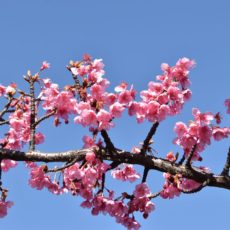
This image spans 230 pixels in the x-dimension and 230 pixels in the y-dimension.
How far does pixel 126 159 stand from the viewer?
23.0 feet

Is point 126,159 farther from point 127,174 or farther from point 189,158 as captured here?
point 127,174

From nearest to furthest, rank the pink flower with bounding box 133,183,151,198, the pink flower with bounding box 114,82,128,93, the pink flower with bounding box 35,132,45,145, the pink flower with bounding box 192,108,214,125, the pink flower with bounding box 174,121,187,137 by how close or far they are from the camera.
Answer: the pink flower with bounding box 192,108,214,125 < the pink flower with bounding box 174,121,187,137 < the pink flower with bounding box 114,82,128,93 < the pink flower with bounding box 133,183,151,198 < the pink flower with bounding box 35,132,45,145

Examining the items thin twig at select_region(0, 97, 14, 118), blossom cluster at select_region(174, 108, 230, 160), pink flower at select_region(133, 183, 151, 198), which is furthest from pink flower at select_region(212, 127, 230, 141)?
thin twig at select_region(0, 97, 14, 118)

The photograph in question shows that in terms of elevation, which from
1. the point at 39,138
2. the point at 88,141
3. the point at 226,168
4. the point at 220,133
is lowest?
the point at 226,168

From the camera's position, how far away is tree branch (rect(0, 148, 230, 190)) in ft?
22.3

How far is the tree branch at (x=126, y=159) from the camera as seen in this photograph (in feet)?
22.3

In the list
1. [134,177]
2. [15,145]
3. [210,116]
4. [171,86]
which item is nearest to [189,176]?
[210,116]

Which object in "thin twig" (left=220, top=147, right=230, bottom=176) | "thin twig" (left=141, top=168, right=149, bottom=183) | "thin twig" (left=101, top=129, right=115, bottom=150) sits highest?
"thin twig" (left=101, top=129, right=115, bottom=150)

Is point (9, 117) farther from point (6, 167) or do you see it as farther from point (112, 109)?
point (112, 109)

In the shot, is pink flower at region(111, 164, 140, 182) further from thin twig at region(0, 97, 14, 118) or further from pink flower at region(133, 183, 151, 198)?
thin twig at region(0, 97, 14, 118)

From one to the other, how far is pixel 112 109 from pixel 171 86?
1043 millimetres

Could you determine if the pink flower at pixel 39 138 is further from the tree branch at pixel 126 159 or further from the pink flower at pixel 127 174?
the tree branch at pixel 126 159

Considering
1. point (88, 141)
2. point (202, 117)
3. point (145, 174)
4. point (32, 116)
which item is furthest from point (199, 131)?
point (32, 116)

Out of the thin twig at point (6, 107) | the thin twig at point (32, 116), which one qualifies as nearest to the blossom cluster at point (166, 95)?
the thin twig at point (32, 116)
